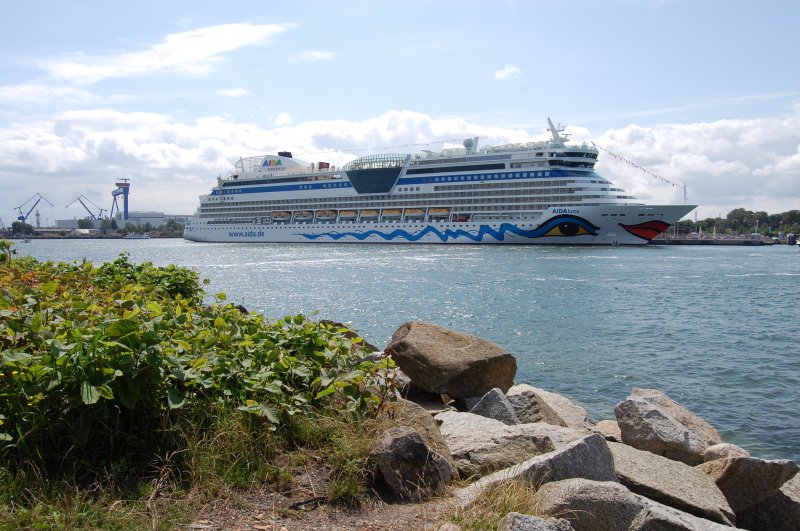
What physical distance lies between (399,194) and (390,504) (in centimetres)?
6652

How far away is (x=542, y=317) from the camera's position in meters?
19.5

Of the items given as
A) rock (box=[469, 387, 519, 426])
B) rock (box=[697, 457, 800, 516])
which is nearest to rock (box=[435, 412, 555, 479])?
rock (box=[469, 387, 519, 426])

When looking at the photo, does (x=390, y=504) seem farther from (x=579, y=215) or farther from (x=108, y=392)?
(x=579, y=215)

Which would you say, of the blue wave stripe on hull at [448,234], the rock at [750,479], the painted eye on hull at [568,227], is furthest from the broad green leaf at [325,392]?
the blue wave stripe on hull at [448,234]

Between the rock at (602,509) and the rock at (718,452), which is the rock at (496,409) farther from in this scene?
the rock at (602,509)

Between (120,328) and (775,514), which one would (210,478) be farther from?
(775,514)

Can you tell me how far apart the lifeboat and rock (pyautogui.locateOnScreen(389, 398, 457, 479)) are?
64730 millimetres

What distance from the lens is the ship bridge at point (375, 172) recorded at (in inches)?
2771

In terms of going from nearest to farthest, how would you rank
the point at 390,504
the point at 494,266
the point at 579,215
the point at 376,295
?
the point at 390,504 → the point at 376,295 → the point at 494,266 → the point at 579,215

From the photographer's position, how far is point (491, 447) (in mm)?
4469

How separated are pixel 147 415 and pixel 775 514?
5.18 m

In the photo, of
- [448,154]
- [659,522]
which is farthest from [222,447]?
[448,154]

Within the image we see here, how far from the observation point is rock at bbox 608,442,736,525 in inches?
178

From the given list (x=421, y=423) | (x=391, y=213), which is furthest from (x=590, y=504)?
(x=391, y=213)
